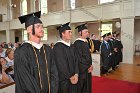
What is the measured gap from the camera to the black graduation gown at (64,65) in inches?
130

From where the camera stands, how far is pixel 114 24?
48.9ft

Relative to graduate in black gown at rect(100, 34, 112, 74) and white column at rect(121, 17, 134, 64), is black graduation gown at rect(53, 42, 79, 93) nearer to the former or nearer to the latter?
graduate in black gown at rect(100, 34, 112, 74)

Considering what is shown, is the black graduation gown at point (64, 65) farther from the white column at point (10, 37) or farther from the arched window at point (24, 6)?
the arched window at point (24, 6)

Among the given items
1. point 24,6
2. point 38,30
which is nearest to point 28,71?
point 38,30

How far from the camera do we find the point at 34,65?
7.39ft

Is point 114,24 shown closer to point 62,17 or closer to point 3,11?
point 62,17

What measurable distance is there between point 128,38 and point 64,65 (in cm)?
823

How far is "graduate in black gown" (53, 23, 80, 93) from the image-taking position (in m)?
3.30

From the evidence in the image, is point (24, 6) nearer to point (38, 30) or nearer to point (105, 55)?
point (105, 55)

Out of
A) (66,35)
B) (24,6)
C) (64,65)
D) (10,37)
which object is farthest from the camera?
(24,6)

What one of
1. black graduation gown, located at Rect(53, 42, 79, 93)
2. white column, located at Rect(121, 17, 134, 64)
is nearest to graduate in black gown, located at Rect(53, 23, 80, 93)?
black graduation gown, located at Rect(53, 42, 79, 93)

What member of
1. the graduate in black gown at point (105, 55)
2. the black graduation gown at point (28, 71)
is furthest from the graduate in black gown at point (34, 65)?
the graduate in black gown at point (105, 55)

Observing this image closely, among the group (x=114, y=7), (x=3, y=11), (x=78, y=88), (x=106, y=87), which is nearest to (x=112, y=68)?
(x=106, y=87)

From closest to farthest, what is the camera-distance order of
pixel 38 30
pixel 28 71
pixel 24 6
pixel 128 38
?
pixel 28 71
pixel 38 30
pixel 128 38
pixel 24 6
